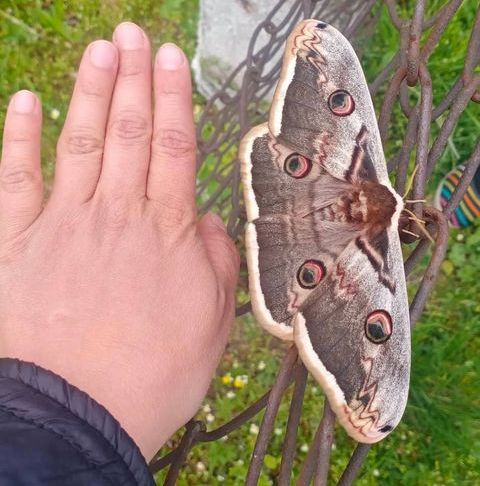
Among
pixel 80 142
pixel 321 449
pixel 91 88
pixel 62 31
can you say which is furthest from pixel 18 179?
pixel 62 31

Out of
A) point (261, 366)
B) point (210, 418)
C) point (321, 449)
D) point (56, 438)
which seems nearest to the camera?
point (321, 449)

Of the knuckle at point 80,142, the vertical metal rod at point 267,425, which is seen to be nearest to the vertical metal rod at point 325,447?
the vertical metal rod at point 267,425

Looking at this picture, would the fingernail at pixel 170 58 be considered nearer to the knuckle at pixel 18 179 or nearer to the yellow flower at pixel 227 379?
the knuckle at pixel 18 179

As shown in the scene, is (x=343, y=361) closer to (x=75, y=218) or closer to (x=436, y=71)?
(x=75, y=218)

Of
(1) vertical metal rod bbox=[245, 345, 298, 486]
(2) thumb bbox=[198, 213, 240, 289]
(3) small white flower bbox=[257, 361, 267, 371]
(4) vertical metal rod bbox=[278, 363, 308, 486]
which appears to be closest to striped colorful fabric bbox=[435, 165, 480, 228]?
(3) small white flower bbox=[257, 361, 267, 371]

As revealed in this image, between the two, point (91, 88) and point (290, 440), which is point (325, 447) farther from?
point (91, 88)

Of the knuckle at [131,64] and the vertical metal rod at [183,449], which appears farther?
the knuckle at [131,64]

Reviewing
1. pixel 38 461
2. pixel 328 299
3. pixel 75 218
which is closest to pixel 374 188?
pixel 328 299
